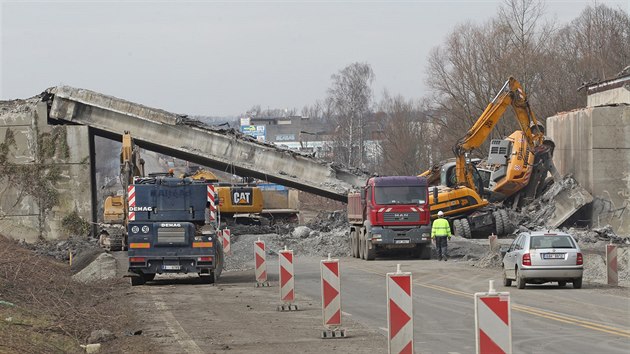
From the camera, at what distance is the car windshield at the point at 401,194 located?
40.7 m

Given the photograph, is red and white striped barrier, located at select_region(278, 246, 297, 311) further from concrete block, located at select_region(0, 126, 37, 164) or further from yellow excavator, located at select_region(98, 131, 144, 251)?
concrete block, located at select_region(0, 126, 37, 164)

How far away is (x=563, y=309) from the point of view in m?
20.4

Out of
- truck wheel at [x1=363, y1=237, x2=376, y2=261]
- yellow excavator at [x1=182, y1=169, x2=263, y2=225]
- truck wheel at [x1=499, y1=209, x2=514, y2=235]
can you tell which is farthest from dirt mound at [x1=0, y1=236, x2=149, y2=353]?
yellow excavator at [x1=182, y1=169, x2=263, y2=225]

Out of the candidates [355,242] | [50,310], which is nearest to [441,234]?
[355,242]

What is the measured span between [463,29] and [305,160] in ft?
123

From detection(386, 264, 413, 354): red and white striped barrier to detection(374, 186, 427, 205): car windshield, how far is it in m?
28.1

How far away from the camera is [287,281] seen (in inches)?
830

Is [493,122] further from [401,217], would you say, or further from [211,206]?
[211,206]

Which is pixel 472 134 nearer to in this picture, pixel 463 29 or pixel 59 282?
pixel 59 282

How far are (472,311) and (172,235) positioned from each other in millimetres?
10748

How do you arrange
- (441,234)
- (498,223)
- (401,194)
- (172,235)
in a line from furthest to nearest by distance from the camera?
1. (498,223)
2. (401,194)
3. (441,234)
4. (172,235)

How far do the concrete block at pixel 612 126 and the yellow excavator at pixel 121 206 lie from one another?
22.3m

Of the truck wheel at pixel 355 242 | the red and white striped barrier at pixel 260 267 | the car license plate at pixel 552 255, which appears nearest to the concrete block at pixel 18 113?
the truck wheel at pixel 355 242

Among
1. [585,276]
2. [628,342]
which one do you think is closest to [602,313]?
[628,342]
